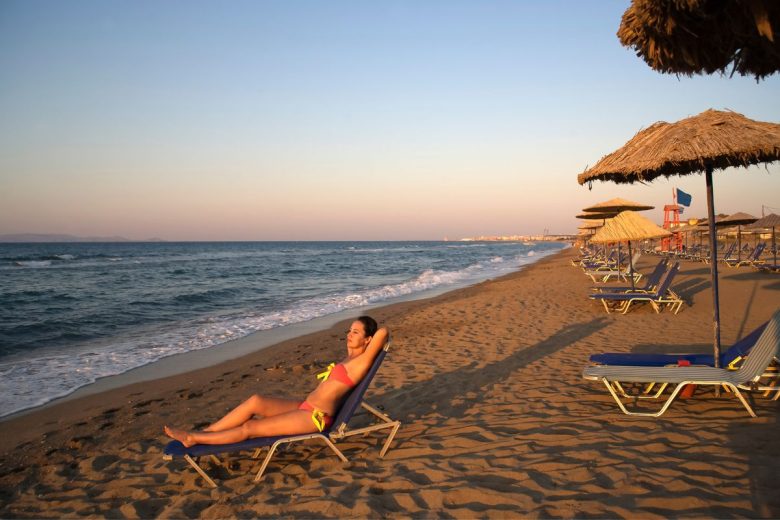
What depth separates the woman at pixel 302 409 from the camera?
3275 mm

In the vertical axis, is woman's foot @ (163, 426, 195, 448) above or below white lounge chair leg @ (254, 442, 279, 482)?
above

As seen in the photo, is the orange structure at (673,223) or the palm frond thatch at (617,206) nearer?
the palm frond thatch at (617,206)

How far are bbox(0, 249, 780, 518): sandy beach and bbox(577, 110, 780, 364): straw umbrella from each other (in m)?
1.58

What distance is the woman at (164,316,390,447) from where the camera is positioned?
3275 mm

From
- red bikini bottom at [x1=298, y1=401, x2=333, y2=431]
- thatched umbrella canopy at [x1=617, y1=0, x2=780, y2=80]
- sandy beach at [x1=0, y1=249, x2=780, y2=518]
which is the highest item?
thatched umbrella canopy at [x1=617, y1=0, x2=780, y2=80]

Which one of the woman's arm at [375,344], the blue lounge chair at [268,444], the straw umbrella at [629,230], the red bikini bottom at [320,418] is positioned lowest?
the blue lounge chair at [268,444]

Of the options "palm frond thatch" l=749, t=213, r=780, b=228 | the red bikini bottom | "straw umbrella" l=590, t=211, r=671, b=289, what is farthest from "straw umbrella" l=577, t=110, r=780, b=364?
"palm frond thatch" l=749, t=213, r=780, b=228

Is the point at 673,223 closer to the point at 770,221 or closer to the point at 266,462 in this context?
the point at 770,221

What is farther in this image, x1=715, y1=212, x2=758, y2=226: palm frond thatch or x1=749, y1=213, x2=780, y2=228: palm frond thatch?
x1=749, y1=213, x2=780, y2=228: palm frond thatch

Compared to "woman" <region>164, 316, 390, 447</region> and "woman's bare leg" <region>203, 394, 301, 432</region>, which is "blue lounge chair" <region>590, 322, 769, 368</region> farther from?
"woman's bare leg" <region>203, 394, 301, 432</region>

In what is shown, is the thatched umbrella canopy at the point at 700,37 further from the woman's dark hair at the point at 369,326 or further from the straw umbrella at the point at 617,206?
the straw umbrella at the point at 617,206

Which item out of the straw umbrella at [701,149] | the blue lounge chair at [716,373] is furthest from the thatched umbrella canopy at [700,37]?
the blue lounge chair at [716,373]

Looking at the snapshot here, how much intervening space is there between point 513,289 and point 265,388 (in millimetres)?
10806

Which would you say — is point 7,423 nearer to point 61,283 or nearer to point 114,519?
point 114,519
